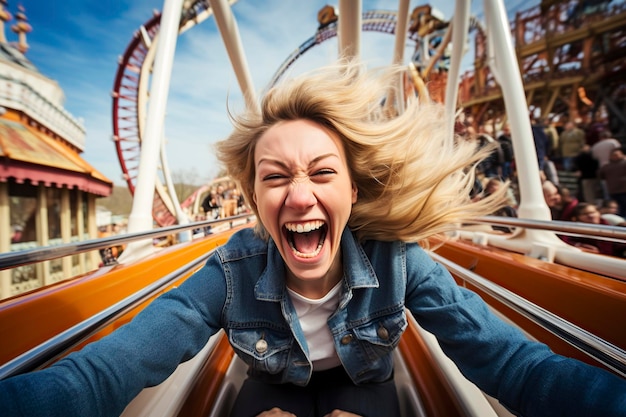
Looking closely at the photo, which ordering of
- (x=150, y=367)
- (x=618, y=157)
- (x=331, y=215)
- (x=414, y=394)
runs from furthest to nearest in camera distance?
1. (x=618, y=157)
2. (x=414, y=394)
3. (x=331, y=215)
4. (x=150, y=367)

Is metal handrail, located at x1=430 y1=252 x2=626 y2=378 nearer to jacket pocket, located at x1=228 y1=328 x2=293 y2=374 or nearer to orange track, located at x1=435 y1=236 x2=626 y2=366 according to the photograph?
orange track, located at x1=435 y1=236 x2=626 y2=366

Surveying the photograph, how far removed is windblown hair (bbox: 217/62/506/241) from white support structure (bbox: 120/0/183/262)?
3.81 feet

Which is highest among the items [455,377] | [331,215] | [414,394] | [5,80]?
[5,80]

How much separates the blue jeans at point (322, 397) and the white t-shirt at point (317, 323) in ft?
0.42

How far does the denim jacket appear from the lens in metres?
0.60

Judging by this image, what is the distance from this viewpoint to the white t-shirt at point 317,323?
3.25 ft

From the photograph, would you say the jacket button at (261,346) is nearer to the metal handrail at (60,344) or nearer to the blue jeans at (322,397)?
the blue jeans at (322,397)

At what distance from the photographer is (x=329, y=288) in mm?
1035

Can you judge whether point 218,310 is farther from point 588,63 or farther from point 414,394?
point 588,63

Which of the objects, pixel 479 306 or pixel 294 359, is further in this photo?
pixel 294 359

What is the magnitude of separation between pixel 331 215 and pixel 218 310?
0.43 meters

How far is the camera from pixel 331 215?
90 cm

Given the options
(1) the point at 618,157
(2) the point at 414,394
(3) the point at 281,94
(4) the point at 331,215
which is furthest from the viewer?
(1) the point at 618,157

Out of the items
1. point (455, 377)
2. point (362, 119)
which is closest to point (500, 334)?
point (455, 377)
